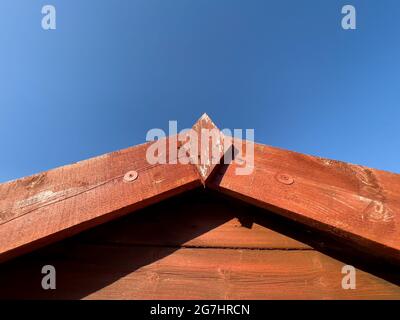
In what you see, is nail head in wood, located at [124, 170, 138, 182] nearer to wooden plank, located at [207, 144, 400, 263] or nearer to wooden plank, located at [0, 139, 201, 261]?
wooden plank, located at [0, 139, 201, 261]

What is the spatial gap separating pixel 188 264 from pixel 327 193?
579mm

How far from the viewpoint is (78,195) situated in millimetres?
1059

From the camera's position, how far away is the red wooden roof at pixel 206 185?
998mm

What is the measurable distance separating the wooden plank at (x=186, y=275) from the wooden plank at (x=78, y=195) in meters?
0.16

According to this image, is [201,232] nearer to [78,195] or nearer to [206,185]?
[206,185]

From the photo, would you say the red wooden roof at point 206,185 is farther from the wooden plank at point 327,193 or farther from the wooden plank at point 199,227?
the wooden plank at point 199,227

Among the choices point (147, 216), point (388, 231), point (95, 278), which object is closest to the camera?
point (388, 231)

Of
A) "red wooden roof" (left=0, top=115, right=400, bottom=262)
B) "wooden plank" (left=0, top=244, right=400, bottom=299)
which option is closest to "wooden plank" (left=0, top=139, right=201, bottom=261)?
"red wooden roof" (left=0, top=115, right=400, bottom=262)

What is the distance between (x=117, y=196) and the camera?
1.06 metres

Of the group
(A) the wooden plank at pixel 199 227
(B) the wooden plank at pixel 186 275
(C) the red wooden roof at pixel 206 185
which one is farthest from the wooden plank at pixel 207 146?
(B) the wooden plank at pixel 186 275

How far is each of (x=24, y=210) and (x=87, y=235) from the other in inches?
10.3

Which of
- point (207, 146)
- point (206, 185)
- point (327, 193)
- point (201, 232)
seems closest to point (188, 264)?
point (201, 232)

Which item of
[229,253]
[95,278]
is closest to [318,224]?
[229,253]
